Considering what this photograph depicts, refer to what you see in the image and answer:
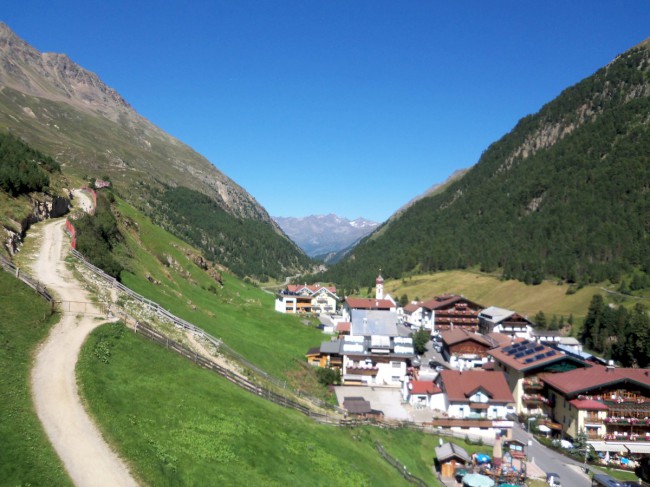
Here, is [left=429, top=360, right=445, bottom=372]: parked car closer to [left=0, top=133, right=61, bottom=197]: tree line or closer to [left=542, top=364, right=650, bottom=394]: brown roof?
[left=542, top=364, right=650, bottom=394]: brown roof

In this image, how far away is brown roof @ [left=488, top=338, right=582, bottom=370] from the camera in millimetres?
73125

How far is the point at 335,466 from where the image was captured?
30.2 metres

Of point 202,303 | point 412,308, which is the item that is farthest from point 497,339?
point 202,303

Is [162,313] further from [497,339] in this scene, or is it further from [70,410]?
[497,339]

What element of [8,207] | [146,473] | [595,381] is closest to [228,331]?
[8,207]

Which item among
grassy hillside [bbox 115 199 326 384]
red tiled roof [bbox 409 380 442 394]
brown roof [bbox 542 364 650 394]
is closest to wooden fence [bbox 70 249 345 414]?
grassy hillside [bbox 115 199 326 384]

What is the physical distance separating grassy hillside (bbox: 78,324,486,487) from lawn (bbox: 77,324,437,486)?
0.05 meters

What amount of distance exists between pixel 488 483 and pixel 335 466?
20.7 meters

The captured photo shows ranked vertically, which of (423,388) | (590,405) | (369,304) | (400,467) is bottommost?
(400,467)

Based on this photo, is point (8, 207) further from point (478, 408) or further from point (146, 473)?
point (478, 408)

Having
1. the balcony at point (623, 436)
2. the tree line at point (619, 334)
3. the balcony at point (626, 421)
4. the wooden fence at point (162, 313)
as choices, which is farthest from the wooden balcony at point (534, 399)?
the wooden fence at point (162, 313)

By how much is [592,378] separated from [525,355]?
13717 millimetres

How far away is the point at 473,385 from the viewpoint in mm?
68188

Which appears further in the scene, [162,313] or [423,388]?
[423,388]
